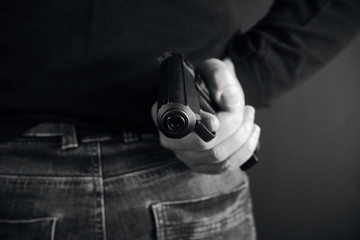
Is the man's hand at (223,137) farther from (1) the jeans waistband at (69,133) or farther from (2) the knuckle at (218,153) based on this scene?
(1) the jeans waistband at (69,133)

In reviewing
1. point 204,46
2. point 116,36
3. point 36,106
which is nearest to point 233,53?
point 204,46

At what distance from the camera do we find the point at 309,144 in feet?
3.30

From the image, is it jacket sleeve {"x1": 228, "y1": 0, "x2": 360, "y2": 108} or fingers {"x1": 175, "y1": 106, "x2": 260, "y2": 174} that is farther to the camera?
jacket sleeve {"x1": 228, "y1": 0, "x2": 360, "y2": 108}

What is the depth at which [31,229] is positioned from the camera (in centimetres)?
48

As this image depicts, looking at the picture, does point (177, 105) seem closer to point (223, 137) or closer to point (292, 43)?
point (223, 137)

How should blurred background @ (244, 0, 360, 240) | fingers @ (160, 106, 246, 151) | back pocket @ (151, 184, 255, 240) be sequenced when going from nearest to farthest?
fingers @ (160, 106, 246, 151) < back pocket @ (151, 184, 255, 240) < blurred background @ (244, 0, 360, 240)

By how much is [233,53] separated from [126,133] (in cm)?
24

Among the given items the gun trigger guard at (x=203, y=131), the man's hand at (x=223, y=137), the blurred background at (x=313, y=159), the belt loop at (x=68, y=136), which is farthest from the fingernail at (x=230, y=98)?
the blurred background at (x=313, y=159)

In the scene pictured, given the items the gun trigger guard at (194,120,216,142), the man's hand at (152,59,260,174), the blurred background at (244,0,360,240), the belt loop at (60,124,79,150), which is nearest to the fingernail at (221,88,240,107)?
the man's hand at (152,59,260,174)

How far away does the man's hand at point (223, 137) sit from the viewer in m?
0.43

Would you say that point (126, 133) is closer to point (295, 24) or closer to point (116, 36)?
point (116, 36)

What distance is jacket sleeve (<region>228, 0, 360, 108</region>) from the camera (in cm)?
59

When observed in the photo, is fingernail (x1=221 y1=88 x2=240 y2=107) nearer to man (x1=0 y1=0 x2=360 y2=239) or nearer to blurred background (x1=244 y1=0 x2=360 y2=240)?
man (x1=0 y1=0 x2=360 y2=239)

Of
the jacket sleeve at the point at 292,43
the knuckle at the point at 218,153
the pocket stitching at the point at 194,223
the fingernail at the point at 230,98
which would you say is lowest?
the pocket stitching at the point at 194,223
